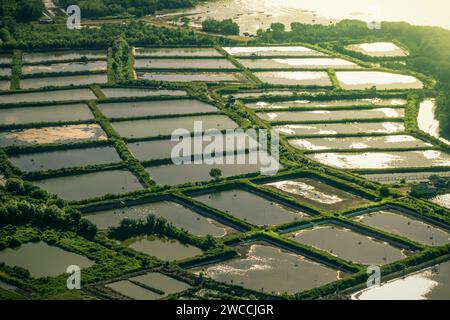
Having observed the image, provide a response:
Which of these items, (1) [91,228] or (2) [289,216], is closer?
(1) [91,228]

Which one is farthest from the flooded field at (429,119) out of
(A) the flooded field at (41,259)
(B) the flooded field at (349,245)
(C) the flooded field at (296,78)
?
(A) the flooded field at (41,259)

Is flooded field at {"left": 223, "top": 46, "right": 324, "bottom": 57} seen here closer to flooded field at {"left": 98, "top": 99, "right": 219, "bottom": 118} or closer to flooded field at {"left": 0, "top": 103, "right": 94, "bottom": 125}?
flooded field at {"left": 98, "top": 99, "right": 219, "bottom": 118}

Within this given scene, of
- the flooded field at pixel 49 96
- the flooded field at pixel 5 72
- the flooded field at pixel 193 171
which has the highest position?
the flooded field at pixel 5 72

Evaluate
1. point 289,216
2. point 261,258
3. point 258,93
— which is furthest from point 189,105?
point 261,258

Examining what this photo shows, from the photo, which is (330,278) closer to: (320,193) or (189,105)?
(320,193)

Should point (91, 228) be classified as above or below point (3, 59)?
below

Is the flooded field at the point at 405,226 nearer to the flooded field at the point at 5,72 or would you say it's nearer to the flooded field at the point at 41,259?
the flooded field at the point at 41,259

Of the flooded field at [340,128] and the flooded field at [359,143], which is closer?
the flooded field at [359,143]
